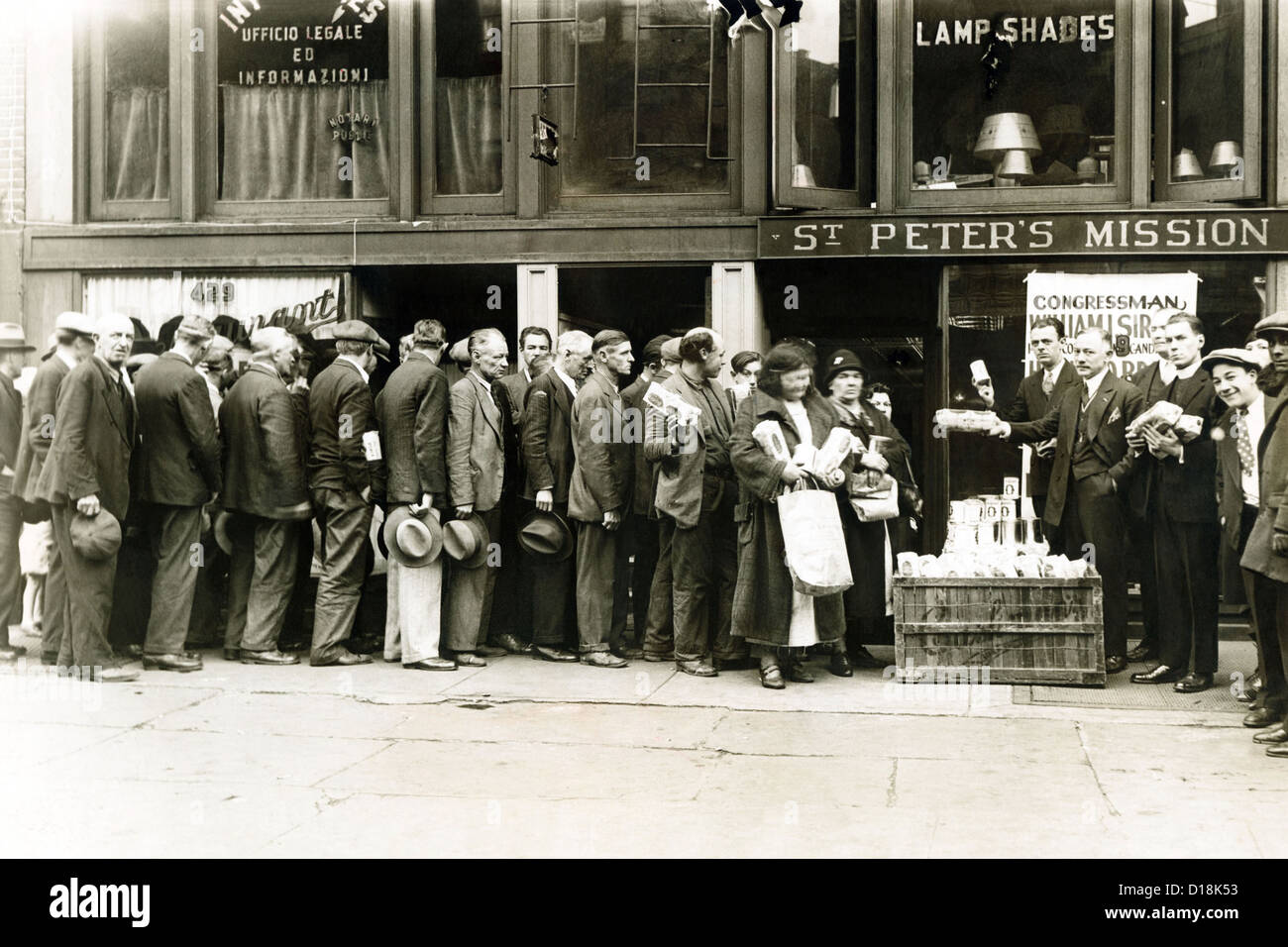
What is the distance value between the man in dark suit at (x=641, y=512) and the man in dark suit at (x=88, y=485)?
133 inches

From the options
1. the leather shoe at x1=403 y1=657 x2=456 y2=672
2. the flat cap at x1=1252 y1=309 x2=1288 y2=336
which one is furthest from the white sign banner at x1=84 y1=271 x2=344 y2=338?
the flat cap at x1=1252 y1=309 x2=1288 y2=336

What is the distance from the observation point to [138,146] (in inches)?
468

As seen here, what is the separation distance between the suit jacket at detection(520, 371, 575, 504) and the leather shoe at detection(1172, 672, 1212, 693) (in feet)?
13.8

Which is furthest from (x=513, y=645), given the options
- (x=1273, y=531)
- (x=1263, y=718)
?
(x=1273, y=531)

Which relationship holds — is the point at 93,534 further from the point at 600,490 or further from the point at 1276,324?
the point at 1276,324

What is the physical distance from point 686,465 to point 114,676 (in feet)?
13.0

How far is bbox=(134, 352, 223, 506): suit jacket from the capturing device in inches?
353

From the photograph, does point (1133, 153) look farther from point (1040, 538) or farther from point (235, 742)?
point (235, 742)

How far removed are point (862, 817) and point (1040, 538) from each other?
187 inches

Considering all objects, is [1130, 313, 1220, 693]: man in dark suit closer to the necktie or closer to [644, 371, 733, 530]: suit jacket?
the necktie

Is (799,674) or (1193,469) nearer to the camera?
(1193,469)

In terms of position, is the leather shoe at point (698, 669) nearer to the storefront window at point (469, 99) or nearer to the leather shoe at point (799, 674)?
the leather shoe at point (799, 674)

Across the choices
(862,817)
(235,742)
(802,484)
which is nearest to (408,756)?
(235,742)

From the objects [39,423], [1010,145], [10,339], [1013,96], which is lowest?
[39,423]
